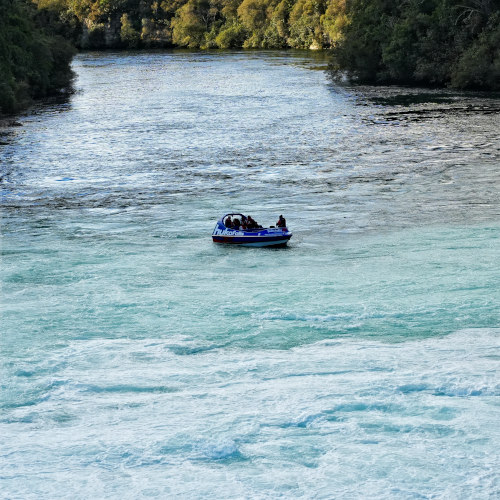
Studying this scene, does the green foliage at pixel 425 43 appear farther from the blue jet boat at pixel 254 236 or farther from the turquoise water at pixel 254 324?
the blue jet boat at pixel 254 236

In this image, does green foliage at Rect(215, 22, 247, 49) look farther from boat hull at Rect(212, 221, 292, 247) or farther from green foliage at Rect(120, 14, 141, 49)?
boat hull at Rect(212, 221, 292, 247)

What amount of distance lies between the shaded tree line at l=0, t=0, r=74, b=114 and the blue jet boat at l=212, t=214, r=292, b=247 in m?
40.8

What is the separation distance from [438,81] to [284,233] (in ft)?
179

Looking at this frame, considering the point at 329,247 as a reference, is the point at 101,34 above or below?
above

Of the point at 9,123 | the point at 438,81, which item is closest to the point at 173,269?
the point at 9,123

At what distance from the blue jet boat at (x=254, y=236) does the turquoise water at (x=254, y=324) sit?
1.30ft

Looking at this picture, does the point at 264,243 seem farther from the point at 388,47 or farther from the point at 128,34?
the point at 128,34

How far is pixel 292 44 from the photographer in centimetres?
14812

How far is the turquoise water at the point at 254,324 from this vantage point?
17625 millimetres

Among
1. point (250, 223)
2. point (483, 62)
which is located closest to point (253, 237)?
point (250, 223)

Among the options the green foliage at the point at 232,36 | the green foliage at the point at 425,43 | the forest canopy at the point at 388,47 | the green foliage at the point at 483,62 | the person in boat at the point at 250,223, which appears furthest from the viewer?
the green foliage at the point at 232,36

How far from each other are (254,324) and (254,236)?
8.18 metres

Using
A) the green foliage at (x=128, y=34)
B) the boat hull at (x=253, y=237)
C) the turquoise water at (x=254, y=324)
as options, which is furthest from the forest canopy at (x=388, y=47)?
the green foliage at (x=128, y=34)

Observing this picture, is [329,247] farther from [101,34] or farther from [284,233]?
[101,34]
